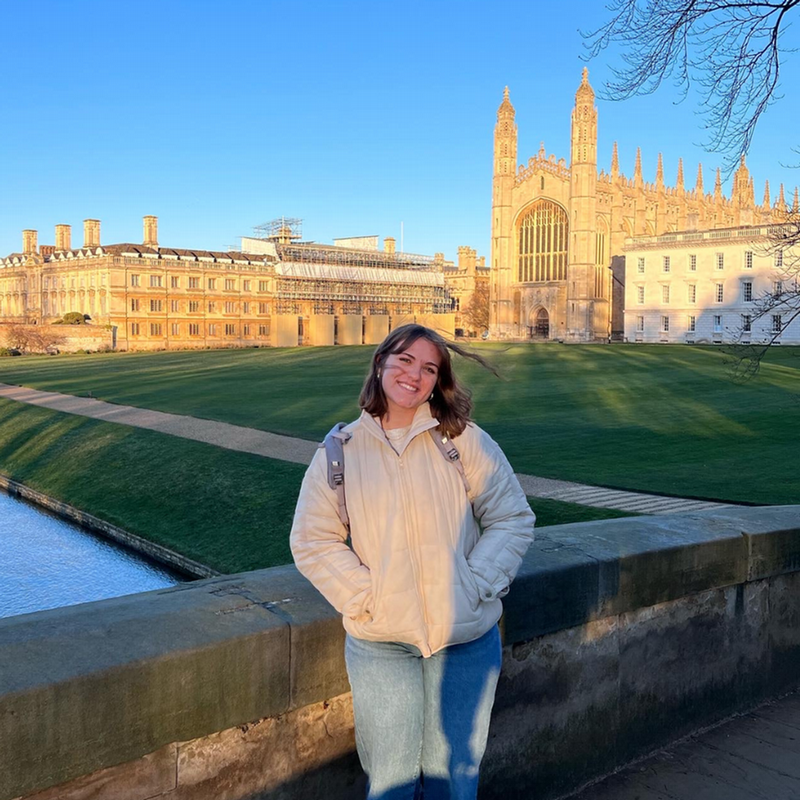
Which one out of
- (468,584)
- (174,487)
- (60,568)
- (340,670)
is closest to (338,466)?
(468,584)

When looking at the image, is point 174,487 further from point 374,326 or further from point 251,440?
point 374,326

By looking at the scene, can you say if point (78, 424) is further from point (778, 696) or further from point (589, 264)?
point (589, 264)

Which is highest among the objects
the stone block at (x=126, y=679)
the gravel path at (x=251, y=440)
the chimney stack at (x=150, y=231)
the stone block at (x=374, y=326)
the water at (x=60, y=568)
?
the chimney stack at (x=150, y=231)

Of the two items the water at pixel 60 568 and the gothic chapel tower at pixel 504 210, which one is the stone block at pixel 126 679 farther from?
the gothic chapel tower at pixel 504 210

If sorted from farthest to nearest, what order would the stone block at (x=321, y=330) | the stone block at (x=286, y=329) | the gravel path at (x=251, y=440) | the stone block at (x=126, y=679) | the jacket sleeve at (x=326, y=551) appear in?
the stone block at (x=321, y=330)
the stone block at (x=286, y=329)
the gravel path at (x=251, y=440)
the jacket sleeve at (x=326, y=551)
the stone block at (x=126, y=679)

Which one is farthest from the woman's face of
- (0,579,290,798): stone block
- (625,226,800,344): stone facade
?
(625,226,800,344): stone facade

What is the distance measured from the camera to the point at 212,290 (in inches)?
2987

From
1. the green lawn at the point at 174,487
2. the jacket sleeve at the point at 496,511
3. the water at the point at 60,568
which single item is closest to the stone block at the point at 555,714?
the jacket sleeve at the point at 496,511

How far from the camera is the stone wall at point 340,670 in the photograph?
7.04ft

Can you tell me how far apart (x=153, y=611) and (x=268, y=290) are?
78.6m

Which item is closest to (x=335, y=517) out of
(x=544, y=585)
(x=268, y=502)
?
(x=544, y=585)

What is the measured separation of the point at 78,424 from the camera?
21859 mm

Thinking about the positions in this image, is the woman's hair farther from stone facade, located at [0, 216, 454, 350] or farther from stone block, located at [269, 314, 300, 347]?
stone block, located at [269, 314, 300, 347]

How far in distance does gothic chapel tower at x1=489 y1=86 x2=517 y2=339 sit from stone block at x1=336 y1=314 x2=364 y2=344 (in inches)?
501
